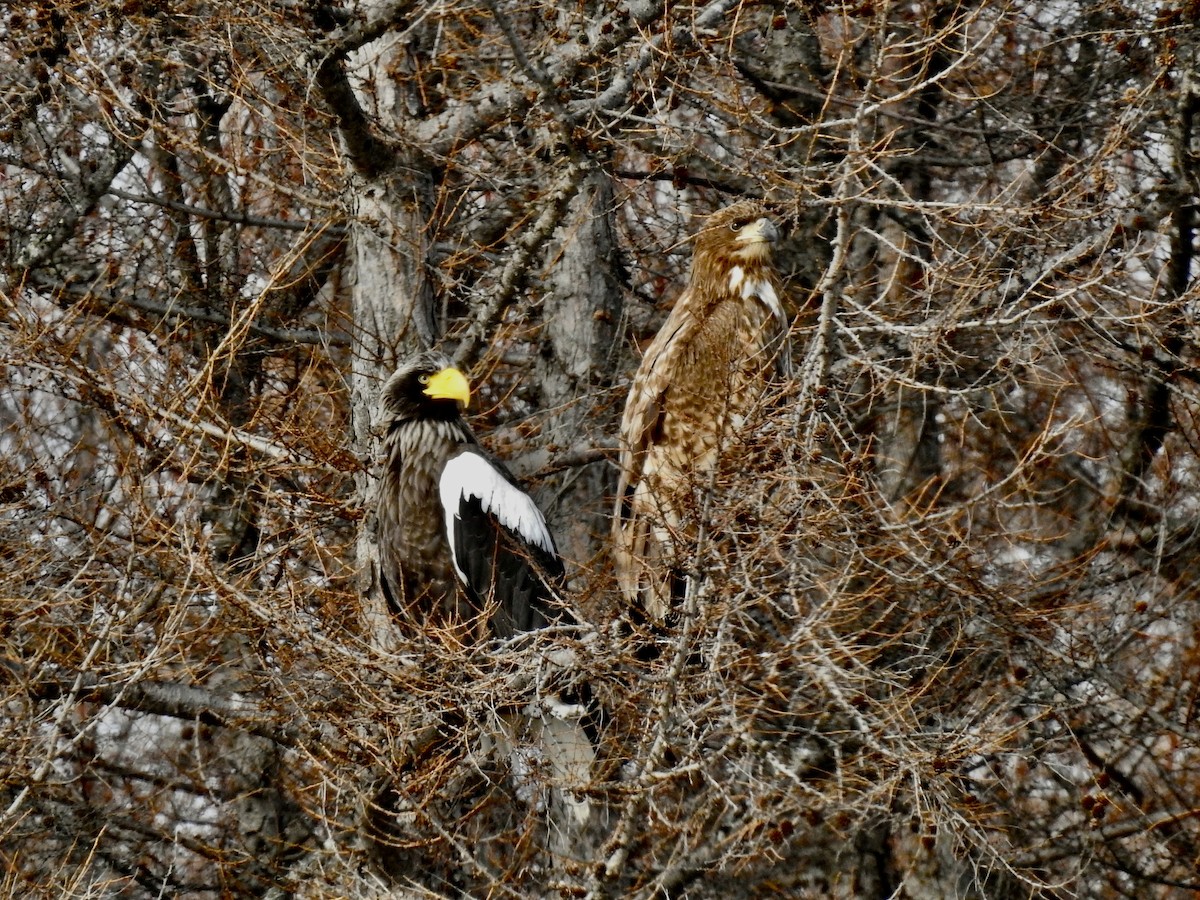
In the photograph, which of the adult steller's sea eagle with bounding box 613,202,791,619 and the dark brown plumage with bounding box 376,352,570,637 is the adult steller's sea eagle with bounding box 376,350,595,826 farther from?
the adult steller's sea eagle with bounding box 613,202,791,619

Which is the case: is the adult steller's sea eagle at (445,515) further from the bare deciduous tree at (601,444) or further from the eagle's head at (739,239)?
the eagle's head at (739,239)

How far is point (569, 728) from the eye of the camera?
5543 mm

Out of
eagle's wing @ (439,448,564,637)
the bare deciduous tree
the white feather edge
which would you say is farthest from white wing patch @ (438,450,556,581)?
the white feather edge

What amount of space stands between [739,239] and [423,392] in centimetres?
172

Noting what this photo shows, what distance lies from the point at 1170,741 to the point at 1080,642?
2289mm

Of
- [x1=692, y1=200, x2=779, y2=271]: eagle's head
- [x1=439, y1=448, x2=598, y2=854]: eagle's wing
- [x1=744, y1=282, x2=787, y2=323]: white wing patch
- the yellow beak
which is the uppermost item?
the yellow beak

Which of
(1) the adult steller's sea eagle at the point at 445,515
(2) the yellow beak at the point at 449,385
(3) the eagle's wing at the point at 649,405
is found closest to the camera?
(2) the yellow beak at the point at 449,385

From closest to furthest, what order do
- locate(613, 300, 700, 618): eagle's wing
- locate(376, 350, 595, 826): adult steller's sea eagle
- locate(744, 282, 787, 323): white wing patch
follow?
locate(376, 350, 595, 826): adult steller's sea eagle, locate(613, 300, 700, 618): eagle's wing, locate(744, 282, 787, 323): white wing patch

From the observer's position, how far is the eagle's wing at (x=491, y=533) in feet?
21.9

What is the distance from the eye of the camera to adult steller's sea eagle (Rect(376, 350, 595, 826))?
6621 mm

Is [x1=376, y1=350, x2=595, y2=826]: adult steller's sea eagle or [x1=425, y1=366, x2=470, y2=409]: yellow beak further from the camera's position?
[x1=376, y1=350, x2=595, y2=826]: adult steller's sea eagle

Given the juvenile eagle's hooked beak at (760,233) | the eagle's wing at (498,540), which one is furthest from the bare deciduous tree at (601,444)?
the eagle's wing at (498,540)

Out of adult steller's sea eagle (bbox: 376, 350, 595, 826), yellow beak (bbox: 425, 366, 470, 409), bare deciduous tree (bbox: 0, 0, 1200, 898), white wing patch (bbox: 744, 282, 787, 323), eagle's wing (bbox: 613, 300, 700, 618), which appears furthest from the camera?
white wing patch (bbox: 744, 282, 787, 323)

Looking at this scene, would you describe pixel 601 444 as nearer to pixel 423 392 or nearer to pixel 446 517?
pixel 446 517
